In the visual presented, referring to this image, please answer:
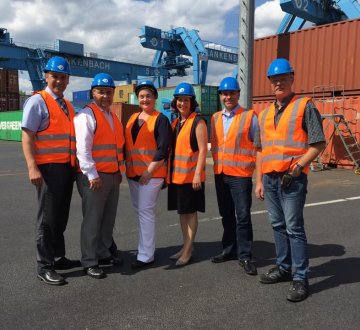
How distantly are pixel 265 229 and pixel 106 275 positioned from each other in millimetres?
2522

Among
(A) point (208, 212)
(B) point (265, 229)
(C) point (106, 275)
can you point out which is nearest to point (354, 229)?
(B) point (265, 229)

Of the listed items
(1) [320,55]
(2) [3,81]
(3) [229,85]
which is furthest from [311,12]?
(2) [3,81]

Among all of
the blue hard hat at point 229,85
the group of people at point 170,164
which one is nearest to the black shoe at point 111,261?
the group of people at point 170,164

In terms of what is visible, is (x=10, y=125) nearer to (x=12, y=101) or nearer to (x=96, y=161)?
(x=12, y=101)

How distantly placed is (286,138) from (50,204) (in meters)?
2.25

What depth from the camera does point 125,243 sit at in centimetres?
477

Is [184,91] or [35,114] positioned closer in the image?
[35,114]

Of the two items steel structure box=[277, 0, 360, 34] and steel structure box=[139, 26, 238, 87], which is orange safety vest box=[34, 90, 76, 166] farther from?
steel structure box=[139, 26, 238, 87]

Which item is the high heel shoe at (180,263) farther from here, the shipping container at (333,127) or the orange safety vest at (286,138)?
the shipping container at (333,127)

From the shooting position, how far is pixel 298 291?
3209 millimetres

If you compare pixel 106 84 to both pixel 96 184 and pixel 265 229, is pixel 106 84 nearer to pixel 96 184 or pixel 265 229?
pixel 96 184

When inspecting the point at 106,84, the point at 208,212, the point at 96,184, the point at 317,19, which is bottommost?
the point at 208,212

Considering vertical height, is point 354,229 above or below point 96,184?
below

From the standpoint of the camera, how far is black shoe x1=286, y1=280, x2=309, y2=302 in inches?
125
